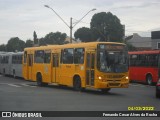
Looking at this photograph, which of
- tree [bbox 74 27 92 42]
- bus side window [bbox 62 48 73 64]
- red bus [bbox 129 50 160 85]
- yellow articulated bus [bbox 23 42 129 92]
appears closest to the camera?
yellow articulated bus [bbox 23 42 129 92]

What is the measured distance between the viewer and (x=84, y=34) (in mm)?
87125

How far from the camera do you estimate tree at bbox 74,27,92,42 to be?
86.2 meters

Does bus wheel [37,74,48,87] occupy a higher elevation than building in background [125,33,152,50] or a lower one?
lower

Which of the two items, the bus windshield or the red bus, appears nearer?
the bus windshield

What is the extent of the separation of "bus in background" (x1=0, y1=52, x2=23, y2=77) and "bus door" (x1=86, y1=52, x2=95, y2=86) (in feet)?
58.1

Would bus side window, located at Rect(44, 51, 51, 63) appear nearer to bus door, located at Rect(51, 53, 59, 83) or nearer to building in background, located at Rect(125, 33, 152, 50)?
bus door, located at Rect(51, 53, 59, 83)

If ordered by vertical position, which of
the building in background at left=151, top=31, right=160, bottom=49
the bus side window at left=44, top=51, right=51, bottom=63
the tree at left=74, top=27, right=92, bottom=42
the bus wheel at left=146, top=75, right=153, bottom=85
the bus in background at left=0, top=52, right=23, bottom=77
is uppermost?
the tree at left=74, top=27, right=92, bottom=42

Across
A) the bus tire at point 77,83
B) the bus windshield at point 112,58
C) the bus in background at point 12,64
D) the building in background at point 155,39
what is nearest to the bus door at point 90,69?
the bus windshield at point 112,58

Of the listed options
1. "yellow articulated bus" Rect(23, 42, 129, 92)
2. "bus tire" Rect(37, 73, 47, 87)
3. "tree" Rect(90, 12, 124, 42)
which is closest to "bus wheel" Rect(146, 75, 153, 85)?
"bus tire" Rect(37, 73, 47, 87)

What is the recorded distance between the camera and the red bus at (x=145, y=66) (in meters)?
32.6

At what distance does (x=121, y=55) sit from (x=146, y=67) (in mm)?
11783

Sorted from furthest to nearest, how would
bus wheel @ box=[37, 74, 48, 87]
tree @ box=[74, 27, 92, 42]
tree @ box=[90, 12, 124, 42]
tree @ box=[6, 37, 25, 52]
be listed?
1. tree @ box=[6, 37, 25, 52]
2. tree @ box=[74, 27, 92, 42]
3. tree @ box=[90, 12, 124, 42]
4. bus wheel @ box=[37, 74, 48, 87]

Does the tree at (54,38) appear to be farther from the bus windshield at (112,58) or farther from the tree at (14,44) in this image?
the bus windshield at (112,58)

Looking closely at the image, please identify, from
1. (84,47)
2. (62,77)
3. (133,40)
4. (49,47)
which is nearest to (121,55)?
(84,47)
